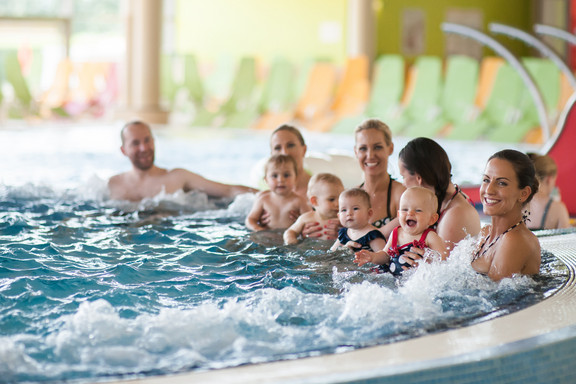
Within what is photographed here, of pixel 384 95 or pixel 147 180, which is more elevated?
pixel 384 95

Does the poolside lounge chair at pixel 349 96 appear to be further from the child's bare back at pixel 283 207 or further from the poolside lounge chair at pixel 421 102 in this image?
the child's bare back at pixel 283 207

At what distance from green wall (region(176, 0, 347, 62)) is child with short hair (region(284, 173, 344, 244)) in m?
12.7

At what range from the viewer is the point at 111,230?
4824 millimetres

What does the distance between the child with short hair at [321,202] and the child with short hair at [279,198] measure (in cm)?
29

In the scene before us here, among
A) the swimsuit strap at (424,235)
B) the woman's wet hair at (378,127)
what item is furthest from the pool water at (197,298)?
the woman's wet hair at (378,127)

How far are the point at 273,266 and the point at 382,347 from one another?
4.79 ft

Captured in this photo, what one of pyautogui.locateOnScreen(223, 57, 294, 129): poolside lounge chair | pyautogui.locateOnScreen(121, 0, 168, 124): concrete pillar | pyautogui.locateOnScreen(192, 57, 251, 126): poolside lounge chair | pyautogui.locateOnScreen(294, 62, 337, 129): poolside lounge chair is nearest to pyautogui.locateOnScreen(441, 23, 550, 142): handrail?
pyautogui.locateOnScreen(294, 62, 337, 129): poolside lounge chair

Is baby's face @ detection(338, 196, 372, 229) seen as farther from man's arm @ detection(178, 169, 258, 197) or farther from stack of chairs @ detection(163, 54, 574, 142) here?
stack of chairs @ detection(163, 54, 574, 142)

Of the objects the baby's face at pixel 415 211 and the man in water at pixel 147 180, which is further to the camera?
the man in water at pixel 147 180

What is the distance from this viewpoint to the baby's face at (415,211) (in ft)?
10.6

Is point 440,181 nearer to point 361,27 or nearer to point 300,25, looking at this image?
point 361,27

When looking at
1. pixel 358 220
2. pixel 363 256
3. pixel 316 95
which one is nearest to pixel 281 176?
pixel 358 220

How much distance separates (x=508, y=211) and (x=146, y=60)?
11513mm

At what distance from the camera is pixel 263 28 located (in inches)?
719
